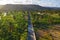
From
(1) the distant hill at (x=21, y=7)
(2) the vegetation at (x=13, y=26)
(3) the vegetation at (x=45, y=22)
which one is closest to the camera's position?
(2) the vegetation at (x=13, y=26)

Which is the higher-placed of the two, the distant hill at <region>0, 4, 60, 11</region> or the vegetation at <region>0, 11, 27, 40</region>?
the distant hill at <region>0, 4, 60, 11</region>

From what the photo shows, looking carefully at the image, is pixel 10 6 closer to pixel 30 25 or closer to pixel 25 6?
pixel 25 6

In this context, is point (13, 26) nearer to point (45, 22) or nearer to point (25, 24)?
point (25, 24)

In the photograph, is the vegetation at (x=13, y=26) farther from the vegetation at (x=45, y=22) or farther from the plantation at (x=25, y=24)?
the vegetation at (x=45, y=22)

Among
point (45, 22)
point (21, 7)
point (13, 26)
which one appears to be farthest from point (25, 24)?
point (21, 7)

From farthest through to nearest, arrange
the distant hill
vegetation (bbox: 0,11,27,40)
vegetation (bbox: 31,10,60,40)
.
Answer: the distant hill < vegetation (bbox: 31,10,60,40) < vegetation (bbox: 0,11,27,40)

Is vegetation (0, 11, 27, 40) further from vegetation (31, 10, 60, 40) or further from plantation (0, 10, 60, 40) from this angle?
vegetation (31, 10, 60, 40)

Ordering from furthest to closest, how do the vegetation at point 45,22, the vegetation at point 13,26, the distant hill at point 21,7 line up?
the distant hill at point 21,7
the vegetation at point 45,22
the vegetation at point 13,26

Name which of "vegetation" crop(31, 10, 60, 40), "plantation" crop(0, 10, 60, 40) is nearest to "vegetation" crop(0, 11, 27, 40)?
"plantation" crop(0, 10, 60, 40)

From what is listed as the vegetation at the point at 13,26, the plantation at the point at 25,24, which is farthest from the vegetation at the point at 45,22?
the vegetation at the point at 13,26

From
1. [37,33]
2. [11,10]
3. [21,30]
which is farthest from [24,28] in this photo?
[11,10]

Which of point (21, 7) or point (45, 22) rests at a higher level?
point (21, 7)
